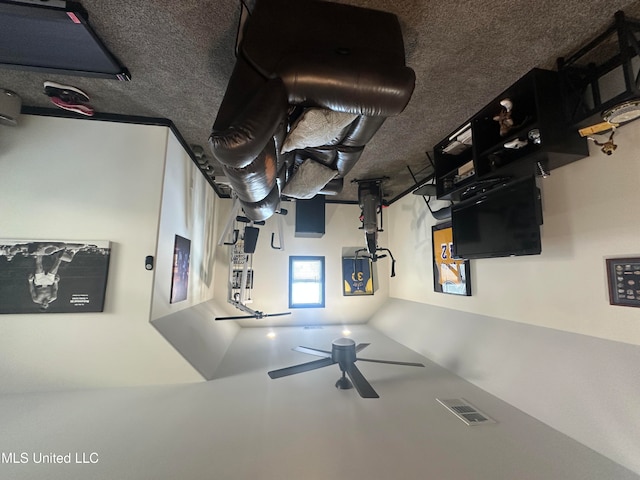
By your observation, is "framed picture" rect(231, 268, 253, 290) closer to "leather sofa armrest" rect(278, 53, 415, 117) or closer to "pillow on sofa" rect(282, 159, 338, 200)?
Answer: "pillow on sofa" rect(282, 159, 338, 200)

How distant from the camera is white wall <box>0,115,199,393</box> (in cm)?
210

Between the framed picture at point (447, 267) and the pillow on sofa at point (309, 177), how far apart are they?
1929mm

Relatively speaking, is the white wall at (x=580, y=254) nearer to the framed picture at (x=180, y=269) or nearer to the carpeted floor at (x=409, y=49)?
the carpeted floor at (x=409, y=49)

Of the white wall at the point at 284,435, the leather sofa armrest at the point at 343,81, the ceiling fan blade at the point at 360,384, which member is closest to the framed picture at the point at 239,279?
the white wall at the point at 284,435

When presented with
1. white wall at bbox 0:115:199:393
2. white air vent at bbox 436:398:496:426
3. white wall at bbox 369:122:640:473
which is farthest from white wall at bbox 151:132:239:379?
white wall at bbox 369:122:640:473

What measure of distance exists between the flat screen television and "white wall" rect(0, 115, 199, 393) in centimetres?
310

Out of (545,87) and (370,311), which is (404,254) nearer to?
(370,311)

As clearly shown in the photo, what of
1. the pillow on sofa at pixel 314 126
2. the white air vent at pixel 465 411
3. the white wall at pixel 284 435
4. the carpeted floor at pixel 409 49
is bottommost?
the white wall at pixel 284 435

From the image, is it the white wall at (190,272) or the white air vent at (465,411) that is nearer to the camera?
the white air vent at (465,411)

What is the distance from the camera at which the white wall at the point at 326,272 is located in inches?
190

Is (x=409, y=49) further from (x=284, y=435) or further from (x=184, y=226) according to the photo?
(x=184, y=226)

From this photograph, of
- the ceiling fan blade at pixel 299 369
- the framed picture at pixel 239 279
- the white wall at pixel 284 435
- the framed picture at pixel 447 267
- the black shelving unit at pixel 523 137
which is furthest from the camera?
the framed picture at pixel 239 279

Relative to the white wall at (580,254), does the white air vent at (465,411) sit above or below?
below

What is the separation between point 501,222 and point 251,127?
2.32 metres
